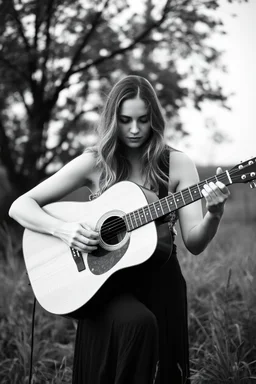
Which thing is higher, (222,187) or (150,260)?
(222,187)

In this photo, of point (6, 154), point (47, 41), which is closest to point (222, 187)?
point (47, 41)

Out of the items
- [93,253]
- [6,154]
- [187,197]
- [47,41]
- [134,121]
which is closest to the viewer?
[187,197]

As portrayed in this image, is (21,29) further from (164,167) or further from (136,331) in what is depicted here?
(136,331)

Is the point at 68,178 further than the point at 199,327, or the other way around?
the point at 199,327

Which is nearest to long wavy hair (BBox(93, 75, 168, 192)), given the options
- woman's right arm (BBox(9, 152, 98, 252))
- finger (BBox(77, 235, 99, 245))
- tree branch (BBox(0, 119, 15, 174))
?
A: woman's right arm (BBox(9, 152, 98, 252))

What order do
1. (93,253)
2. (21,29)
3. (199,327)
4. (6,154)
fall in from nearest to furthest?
(93,253)
(199,327)
(21,29)
(6,154)

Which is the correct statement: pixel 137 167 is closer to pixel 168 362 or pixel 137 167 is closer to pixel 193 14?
pixel 168 362

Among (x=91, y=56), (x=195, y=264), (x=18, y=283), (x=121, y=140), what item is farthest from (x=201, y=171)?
(x=121, y=140)

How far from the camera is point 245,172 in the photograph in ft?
6.17

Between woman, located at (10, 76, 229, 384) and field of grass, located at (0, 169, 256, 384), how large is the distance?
0.43 m

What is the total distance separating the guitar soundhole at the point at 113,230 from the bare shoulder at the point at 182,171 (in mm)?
378

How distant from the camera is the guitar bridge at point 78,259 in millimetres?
2219

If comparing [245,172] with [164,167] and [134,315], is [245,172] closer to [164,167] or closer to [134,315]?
[164,167]

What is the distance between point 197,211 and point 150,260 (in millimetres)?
384
